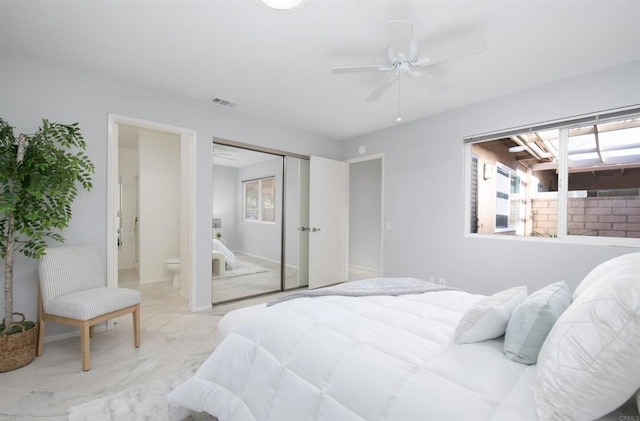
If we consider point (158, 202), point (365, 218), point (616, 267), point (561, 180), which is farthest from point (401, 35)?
point (158, 202)

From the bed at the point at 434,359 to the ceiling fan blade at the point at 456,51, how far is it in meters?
1.41

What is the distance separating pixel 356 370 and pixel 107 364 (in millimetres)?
2198

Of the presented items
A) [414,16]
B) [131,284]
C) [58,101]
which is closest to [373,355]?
[414,16]

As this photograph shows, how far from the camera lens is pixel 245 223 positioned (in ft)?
13.5

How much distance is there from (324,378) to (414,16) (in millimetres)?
2202

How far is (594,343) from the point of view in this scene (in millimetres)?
820

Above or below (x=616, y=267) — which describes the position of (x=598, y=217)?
above

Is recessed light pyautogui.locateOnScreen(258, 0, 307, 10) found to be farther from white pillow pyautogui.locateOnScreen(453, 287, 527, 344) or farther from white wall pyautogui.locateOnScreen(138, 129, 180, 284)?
white wall pyautogui.locateOnScreen(138, 129, 180, 284)

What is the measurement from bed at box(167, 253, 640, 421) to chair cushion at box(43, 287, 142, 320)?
1188 mm

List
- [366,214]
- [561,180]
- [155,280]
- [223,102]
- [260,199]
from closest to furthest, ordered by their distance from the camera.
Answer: [561,180] → [223,102] → [260,199] → [155,280] → [366,214]

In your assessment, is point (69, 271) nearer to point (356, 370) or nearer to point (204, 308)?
point (204, 308)

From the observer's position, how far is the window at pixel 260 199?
13.6 ft

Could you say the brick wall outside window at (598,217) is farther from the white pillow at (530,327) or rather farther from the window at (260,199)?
the window at (260,199)

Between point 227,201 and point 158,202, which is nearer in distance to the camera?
point 227,201
